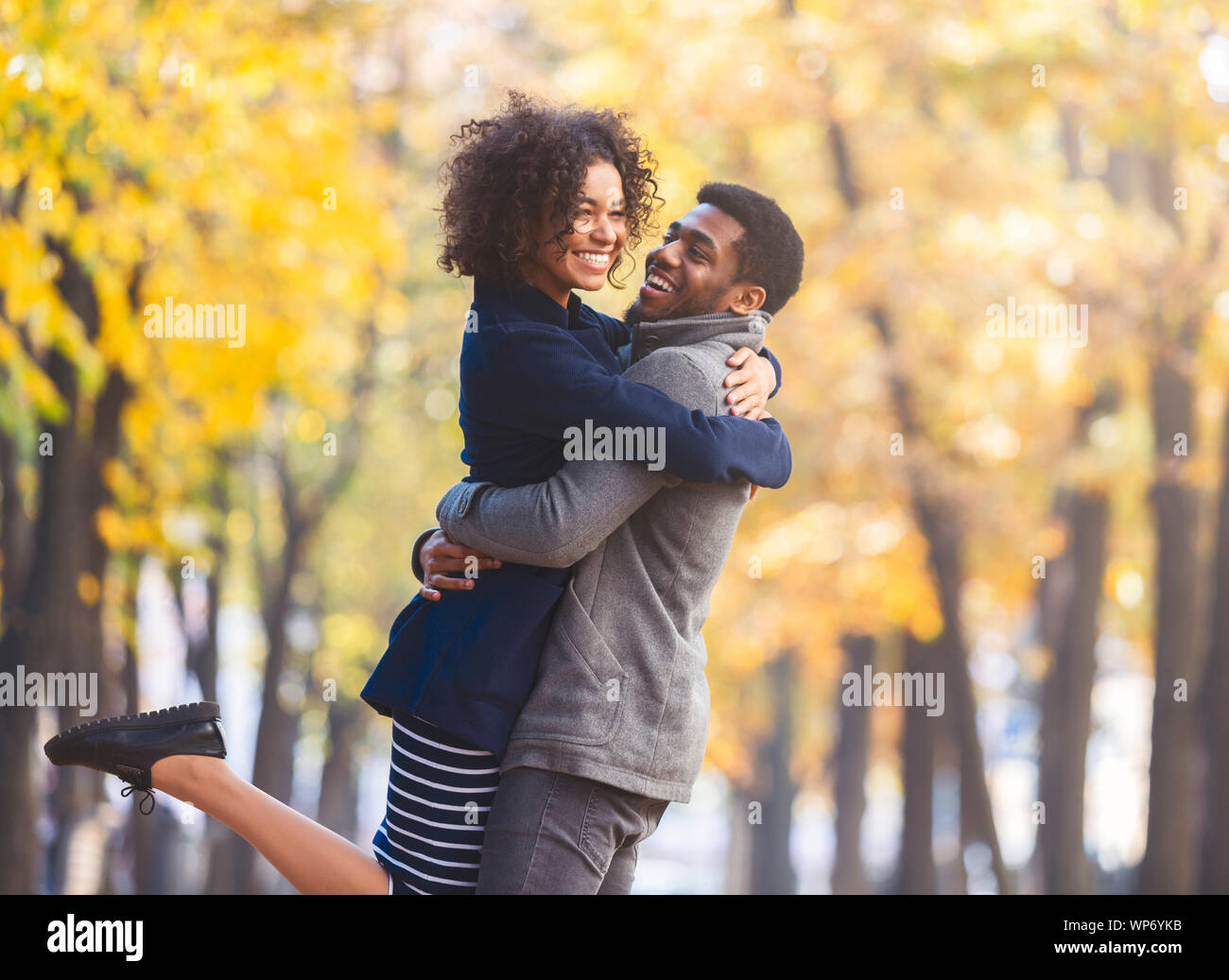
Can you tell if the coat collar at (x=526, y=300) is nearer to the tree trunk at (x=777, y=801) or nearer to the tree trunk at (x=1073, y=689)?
the tree trunk at (x=1073, y=689)

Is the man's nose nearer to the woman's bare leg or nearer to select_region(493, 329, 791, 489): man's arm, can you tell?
select_region(493, 329, 791, 489): man's arm

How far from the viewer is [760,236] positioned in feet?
11.5

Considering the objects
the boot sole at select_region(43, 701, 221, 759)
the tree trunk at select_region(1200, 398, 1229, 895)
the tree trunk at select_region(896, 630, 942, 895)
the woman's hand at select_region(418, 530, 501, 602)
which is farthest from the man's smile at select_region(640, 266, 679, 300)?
the tree trunk at select_region(896, 630, 942, 895)

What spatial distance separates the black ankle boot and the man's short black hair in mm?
1874

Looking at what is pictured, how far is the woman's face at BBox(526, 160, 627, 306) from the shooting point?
3.31m

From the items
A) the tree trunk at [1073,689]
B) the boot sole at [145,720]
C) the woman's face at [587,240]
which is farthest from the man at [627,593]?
the tree trunk at [1073,689]

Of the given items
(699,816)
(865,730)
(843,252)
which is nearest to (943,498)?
(843,252)

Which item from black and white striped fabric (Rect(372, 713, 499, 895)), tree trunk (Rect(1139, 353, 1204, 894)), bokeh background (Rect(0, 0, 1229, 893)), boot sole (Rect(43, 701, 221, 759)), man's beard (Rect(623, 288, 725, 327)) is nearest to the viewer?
black and white striped fabric (Rect(372, 713, 499, 895))

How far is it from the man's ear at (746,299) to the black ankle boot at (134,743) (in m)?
1.77
